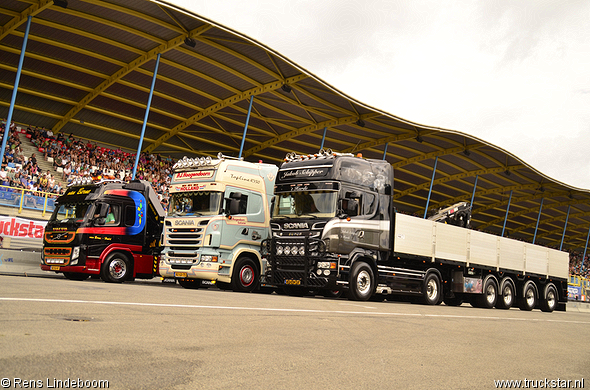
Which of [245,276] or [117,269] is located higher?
[245,276]

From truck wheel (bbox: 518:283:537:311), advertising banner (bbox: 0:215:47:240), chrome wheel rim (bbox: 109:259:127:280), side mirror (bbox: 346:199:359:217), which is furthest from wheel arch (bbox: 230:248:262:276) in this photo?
truck wheel (bbox: 518:283:537:311)

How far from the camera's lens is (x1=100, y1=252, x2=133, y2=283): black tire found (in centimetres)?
1605

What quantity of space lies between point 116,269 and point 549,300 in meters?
19.0

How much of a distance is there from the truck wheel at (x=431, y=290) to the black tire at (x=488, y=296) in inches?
121

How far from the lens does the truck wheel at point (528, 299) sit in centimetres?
2206

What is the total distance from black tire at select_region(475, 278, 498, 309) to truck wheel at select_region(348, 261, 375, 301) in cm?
691

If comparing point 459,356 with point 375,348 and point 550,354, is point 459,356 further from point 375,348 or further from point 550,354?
point 550,354

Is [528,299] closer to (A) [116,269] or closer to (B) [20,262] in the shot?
(A) [116,269]

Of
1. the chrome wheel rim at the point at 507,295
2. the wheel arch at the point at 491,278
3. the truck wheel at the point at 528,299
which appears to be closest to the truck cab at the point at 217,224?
the wheel arch at the point at 491,278

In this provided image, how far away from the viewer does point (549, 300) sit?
23.7 meters

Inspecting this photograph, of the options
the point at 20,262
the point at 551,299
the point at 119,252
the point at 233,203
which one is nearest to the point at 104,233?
the point at 119,252

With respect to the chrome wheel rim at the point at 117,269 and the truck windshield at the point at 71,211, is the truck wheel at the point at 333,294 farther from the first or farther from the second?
the truck windshield at the point at 71,211

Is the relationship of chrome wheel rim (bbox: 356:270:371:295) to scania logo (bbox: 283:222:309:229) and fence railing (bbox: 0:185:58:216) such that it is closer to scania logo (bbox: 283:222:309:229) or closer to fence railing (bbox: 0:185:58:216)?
scania logo (bbox: 283:222:309:229)

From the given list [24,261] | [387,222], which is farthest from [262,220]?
[24,261]
